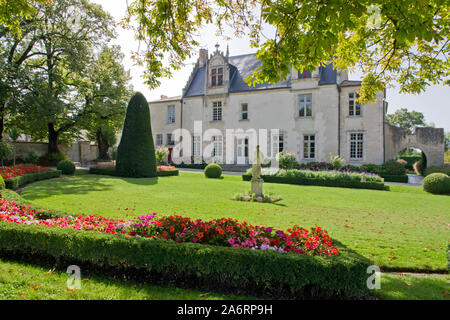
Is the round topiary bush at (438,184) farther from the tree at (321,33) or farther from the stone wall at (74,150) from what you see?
the stone wall at (74,150)

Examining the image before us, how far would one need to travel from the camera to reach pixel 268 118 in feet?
86.0

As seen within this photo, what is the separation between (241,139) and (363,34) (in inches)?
814

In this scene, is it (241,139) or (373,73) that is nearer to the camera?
(373,73)

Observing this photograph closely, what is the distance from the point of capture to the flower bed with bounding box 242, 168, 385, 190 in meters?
15.6

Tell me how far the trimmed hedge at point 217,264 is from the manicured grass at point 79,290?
0.75 feet

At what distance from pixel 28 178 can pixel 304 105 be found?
2153 cm

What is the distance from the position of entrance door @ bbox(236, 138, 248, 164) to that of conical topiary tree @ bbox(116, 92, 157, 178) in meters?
11.3

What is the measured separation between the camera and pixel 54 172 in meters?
15.7

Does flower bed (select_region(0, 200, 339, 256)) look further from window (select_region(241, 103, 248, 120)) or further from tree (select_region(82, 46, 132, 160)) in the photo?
window (select_region(241, 103, 248, 120))

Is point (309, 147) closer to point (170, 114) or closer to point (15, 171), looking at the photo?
point (170, 114)

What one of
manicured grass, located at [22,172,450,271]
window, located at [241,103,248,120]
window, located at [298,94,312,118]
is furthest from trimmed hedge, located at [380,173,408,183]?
window, located at [241,103,248,120]

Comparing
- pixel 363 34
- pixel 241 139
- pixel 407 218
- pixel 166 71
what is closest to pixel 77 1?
pixel 241 139

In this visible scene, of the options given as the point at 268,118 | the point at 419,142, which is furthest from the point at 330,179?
the point at 419,142
